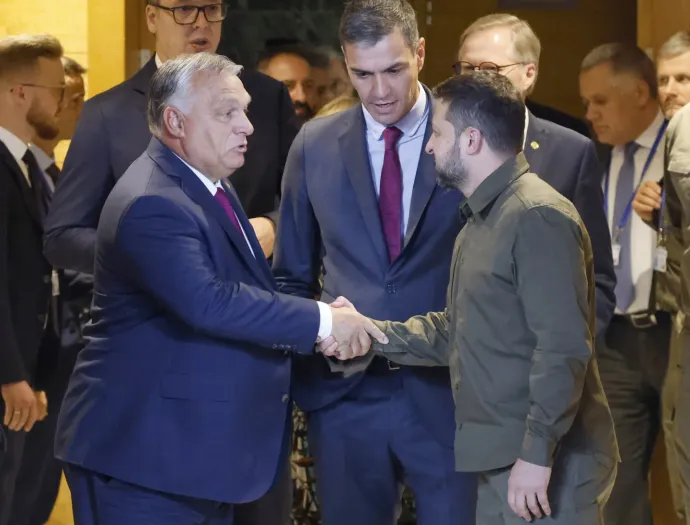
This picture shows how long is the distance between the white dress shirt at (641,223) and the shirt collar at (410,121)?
1.28m

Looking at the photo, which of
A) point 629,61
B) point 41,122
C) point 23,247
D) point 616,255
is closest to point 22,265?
point 23,247

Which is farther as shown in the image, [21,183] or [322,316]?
[21,183]

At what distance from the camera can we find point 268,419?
7.97 feet

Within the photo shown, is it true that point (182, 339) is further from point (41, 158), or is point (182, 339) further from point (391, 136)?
point (41, 158)

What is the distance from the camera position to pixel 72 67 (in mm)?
4074

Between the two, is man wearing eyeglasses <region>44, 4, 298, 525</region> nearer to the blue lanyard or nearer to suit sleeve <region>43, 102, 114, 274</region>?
suit sleeve <region>43, 102, 114, 274</region>

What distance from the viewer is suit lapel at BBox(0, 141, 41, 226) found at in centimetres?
343

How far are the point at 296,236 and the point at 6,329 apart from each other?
1080 mm

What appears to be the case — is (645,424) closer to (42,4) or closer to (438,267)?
(438,267)

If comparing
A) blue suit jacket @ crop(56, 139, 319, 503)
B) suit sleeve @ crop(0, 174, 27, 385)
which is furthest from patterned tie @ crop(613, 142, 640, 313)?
suit sleeve @ crop(0, 174, 27, 385)

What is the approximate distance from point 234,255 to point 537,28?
3348 mm

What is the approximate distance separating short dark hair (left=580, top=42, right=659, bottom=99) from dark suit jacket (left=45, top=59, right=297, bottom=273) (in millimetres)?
1393

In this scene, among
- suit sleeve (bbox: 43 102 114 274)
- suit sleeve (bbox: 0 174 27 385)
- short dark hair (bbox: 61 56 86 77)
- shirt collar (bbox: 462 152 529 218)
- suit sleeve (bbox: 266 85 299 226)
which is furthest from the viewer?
short dark hair (bbox: 61 56 86 77)

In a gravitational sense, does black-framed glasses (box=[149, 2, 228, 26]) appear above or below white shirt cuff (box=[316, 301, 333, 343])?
above
